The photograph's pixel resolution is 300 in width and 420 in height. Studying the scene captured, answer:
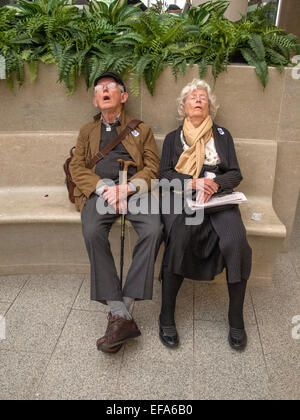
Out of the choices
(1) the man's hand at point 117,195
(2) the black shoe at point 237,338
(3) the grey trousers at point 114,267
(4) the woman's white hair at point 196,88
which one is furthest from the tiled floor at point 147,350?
(4) the woman's white hair at point 196,88

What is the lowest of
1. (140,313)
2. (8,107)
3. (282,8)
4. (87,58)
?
(140,313)

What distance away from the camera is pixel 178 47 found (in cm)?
289

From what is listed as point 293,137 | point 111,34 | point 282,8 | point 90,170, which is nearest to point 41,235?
point 90,170

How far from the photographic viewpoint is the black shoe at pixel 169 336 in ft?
7.58

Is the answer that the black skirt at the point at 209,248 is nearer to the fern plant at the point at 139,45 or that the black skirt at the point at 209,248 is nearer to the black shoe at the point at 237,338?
the black shoe at the point at 237,338

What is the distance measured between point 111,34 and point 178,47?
64cm

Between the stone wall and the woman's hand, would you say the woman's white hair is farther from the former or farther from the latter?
the woman's hand

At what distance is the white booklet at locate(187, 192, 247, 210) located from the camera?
7.73 ft

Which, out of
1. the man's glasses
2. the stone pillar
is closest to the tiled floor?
the man's glasses

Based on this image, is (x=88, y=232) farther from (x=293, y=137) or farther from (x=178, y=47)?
(x=293, y=137)

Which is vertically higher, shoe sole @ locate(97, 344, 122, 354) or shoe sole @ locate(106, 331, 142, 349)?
shoe sole @ locate(106, 331, 142, 349)

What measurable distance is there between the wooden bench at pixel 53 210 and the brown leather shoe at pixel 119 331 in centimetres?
74

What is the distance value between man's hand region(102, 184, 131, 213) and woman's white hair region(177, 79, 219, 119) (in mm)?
826

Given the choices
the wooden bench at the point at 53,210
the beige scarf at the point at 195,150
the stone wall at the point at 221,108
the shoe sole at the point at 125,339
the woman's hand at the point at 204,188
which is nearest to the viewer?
the shoe sole at the point at 125,339
